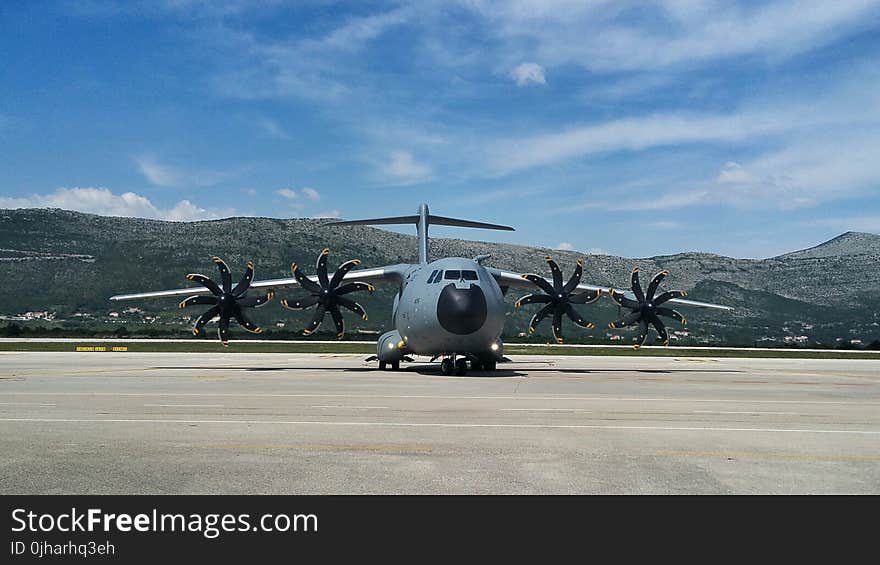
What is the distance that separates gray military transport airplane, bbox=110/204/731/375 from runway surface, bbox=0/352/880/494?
20.0 ft

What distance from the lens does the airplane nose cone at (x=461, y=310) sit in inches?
952

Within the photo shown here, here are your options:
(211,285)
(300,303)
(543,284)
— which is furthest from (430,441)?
(211,285)

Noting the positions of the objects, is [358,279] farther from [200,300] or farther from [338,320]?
[200,300]

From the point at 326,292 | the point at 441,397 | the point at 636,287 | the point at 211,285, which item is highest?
the point at 211,285

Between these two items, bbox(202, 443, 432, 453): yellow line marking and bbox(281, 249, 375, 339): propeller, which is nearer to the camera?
bbox(202, 443, 432, 453): yellow line marking

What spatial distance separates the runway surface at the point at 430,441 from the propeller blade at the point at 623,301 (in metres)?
13.3

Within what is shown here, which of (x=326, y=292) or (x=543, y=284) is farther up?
(x=543, y=284)

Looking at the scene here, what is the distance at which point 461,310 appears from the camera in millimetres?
24141

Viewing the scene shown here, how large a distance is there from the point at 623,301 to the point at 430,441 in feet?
80.2

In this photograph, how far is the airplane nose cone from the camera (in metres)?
24.2

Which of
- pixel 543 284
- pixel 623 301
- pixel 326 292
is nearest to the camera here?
pixel 326 292

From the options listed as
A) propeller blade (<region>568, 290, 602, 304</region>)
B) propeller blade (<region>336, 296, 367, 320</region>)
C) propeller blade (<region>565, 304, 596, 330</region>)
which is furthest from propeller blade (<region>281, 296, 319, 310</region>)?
propeller blade (<region>568, 290, 602, 304</region>)

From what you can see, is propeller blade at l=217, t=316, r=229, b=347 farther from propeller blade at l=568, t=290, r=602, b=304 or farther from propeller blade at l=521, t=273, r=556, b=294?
propeller blade at l=568, t=290, r=602, b=304
